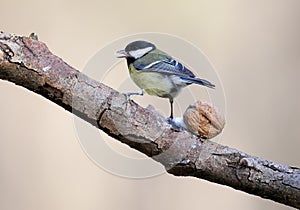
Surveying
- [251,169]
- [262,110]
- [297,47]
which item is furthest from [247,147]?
[251,169]

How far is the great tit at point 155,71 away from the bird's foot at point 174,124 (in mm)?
46

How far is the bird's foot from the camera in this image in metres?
0.45

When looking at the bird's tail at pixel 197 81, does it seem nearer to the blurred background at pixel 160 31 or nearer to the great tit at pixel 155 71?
the great tit at pixel 155 71

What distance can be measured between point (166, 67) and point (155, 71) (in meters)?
0.02

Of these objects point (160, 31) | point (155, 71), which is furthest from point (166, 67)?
point (160, 31)

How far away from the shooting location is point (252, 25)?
1158 millimetres

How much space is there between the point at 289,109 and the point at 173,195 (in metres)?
0.33

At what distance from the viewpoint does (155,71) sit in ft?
1.33

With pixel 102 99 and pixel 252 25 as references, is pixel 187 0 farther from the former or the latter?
pixel 102 99

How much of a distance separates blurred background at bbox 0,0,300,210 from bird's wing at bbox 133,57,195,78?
0.62 m

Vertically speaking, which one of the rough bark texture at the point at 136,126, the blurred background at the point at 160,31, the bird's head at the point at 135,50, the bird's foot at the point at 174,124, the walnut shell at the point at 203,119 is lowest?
the rough bark texture at the point at 136,126

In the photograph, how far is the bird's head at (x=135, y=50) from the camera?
393 millimetres

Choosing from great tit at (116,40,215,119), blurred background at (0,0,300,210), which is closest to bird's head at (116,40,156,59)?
great tit at (116,40,215,119)

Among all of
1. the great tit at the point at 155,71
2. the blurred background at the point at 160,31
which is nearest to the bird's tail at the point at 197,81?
the great tit at the point at 155,71
